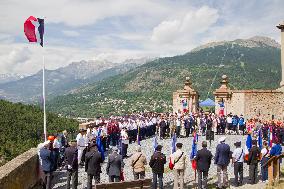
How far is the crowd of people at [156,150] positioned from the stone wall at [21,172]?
0.47 meters

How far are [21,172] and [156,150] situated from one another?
385cm

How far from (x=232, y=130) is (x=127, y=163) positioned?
1222 cm

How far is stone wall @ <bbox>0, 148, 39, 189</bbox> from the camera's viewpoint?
36.3ft

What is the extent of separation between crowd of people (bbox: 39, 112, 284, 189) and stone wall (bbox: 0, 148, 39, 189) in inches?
18.6

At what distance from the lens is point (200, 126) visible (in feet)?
91.2

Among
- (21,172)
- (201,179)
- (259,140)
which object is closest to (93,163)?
(21,172)

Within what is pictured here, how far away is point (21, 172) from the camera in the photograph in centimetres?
1226

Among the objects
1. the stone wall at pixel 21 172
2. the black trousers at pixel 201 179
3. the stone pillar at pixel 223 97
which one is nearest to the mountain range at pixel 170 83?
the stone pillar at pixel 223 97

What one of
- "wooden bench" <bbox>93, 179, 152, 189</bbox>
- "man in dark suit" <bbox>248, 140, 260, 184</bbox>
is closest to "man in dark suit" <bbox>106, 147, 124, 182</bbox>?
"wooden bench" <bbox>93, 179, 152, 189</bbox>

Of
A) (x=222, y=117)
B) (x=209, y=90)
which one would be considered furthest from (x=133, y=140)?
(x=209, y=90)

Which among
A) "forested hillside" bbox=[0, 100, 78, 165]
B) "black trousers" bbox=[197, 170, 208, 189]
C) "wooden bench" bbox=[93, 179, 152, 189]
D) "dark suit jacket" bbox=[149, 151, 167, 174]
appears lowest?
"forested hillside" bbox=[0, 100, 78, 165]

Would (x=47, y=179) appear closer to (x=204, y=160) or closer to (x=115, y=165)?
(x=115, y=165)

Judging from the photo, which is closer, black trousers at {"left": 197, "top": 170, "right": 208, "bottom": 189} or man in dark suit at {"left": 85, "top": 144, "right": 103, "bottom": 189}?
man in dark suit at {"left": 85, "top": 144, "right": 103, "bottom": 189}

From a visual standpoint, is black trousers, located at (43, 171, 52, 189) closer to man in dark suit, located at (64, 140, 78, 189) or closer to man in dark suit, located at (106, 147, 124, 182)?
man in dark suit, located at (64, 140, 78, 189)
